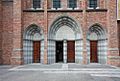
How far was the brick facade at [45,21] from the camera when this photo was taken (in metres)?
23.2

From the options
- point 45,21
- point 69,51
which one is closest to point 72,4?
point 45,21

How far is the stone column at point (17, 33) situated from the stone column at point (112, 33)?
30.7ft

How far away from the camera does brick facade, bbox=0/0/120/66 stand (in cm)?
2323

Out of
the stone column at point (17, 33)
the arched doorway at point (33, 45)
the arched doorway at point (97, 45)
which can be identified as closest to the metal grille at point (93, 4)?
the arched doorway at point (97, 45)

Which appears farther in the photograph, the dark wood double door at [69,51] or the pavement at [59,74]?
the dark wood double door at [69,51]

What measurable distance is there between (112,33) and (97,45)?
245 cm

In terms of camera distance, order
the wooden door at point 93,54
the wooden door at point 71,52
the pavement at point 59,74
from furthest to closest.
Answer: the wooden door at point 71,52 < the wooden door at point 93,54 < the pavement at point 59,74

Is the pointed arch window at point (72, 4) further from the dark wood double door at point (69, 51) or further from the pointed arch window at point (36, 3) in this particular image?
the dark wood double door at point (69, 51)

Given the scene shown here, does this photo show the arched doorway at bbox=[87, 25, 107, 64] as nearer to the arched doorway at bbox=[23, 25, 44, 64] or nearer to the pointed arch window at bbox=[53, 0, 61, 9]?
the pointed arch window at bbox=[53, 0, 61, 9]

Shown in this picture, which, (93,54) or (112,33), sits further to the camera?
(93,54)

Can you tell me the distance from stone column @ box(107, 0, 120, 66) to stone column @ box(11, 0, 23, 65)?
9.35 meters

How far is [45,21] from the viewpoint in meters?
24.1

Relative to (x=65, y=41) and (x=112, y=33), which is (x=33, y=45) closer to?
(x=65, y=41)

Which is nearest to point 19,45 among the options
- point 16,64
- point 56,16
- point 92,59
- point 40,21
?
point 16,64
